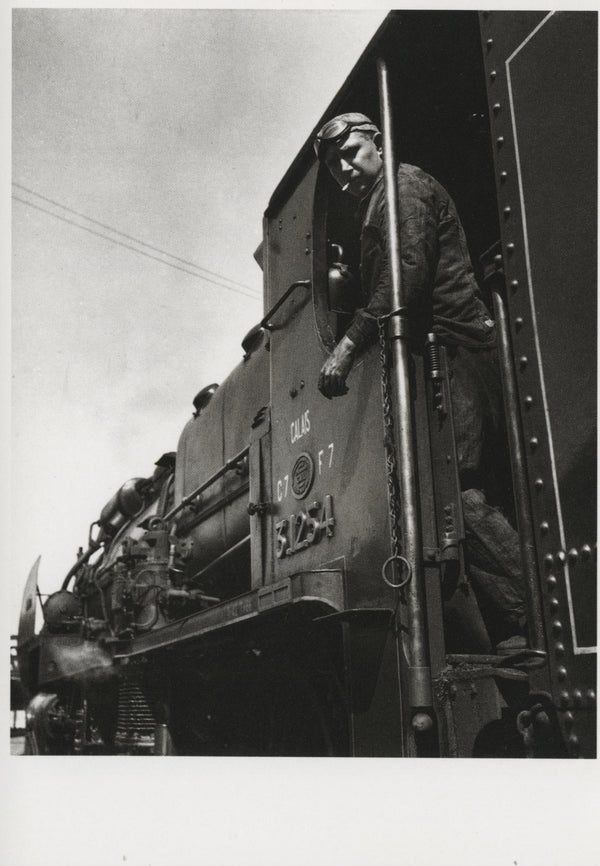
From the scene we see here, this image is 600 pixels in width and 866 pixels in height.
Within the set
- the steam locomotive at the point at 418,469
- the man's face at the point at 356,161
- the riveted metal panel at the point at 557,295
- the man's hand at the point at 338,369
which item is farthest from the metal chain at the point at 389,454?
the man's face at the point at 356,161

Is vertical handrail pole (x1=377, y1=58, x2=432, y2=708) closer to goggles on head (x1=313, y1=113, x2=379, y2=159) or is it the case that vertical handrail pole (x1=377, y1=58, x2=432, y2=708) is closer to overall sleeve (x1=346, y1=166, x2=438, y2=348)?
overall sleeve (x1=346, y1=166, x2=438, y2=348)

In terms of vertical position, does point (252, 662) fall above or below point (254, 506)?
below

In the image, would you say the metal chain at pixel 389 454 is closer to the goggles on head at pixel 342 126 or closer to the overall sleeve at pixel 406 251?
the overall sleeve at pixel 406 251

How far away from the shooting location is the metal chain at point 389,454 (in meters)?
2.26

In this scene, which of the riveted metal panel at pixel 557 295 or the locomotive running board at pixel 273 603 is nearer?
the riveted metal panel at pixel 557 295

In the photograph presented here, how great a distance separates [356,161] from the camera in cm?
289

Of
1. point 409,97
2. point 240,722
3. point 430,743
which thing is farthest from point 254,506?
point 409,97

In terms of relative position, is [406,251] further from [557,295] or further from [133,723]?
[133,723]

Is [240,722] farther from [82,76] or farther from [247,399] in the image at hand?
[82,76]

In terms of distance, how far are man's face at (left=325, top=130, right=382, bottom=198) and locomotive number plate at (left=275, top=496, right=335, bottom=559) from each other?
112 cm

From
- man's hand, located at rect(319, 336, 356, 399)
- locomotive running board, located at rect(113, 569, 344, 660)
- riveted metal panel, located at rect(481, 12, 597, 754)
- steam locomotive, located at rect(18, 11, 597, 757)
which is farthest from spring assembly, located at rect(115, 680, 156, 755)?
riveted metal panel, located at rect(481, 12, 597, 754)

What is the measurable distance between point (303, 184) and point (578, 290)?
1.68m

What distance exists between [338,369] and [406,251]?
0.43 meters
